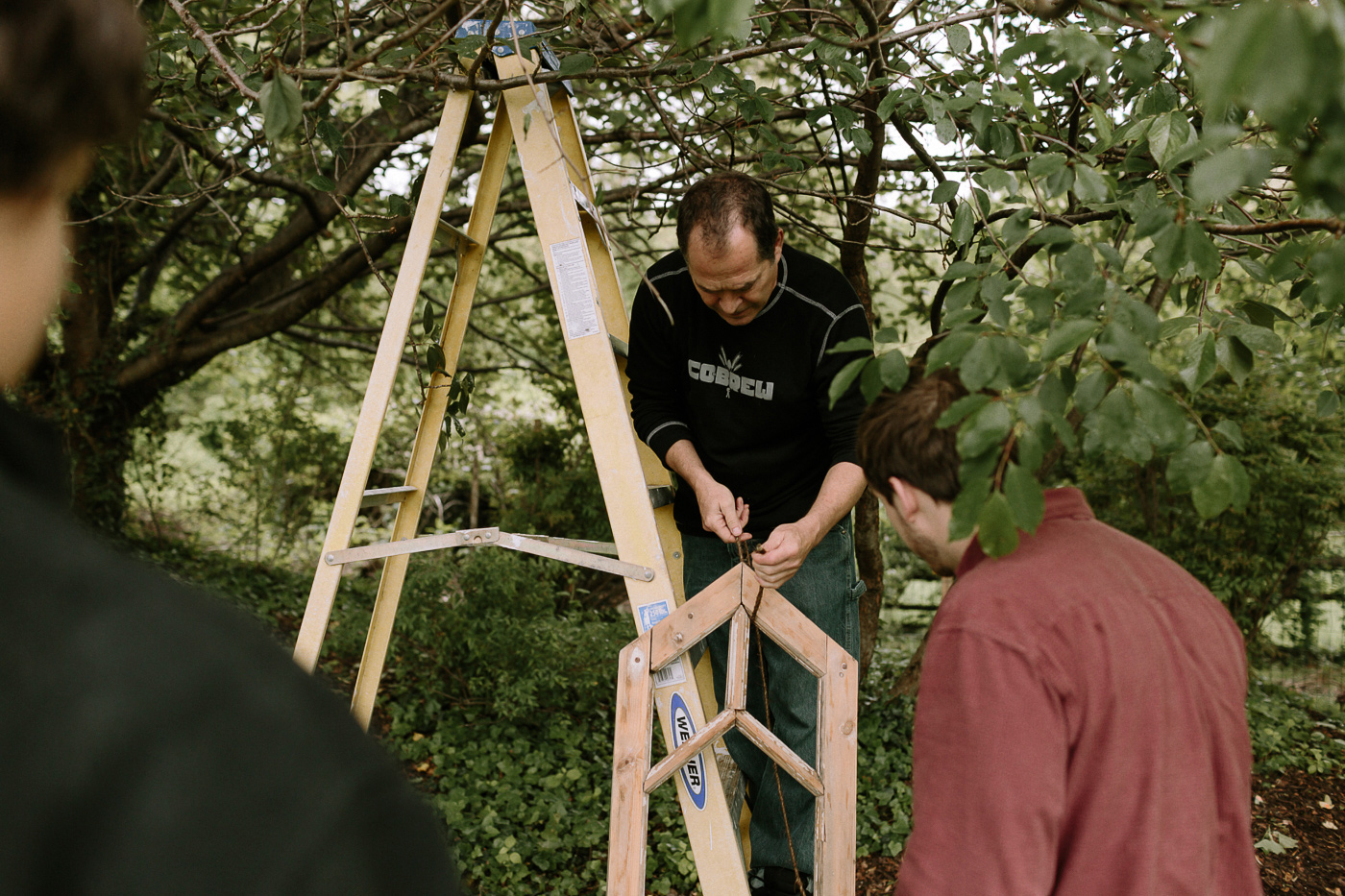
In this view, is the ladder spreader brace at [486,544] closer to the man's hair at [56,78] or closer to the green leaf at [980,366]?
the green leaf at [980,366]

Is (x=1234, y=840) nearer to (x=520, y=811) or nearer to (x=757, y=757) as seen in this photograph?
(x=757, y=757)

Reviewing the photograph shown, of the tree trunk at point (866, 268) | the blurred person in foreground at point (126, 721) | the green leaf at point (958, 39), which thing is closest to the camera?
the blurred person in foreground at point (126, 721)

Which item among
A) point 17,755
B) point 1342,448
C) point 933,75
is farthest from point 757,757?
point 1342,448

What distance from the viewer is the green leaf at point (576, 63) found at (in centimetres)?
205

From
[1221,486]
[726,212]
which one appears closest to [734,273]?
[726,212]

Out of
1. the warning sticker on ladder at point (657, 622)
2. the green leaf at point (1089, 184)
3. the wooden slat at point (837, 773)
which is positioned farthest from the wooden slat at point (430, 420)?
the green leaf at point (1089, 184)

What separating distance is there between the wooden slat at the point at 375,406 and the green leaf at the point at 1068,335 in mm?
1537

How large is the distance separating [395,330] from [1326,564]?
6.51 m

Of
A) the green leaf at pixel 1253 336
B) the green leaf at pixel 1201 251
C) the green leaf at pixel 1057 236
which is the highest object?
the green leaf at pixel 1057 236

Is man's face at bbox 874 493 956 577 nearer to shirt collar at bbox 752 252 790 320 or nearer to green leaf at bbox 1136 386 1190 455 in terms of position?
green leaf at bbox 1136 386 1190 455

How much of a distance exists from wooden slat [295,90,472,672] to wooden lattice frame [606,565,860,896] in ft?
2.52

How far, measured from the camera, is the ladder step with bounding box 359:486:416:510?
7.68ft

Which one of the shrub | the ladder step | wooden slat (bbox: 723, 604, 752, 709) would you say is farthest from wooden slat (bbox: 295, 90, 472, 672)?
the shrub

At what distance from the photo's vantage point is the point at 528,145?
2225 mm
